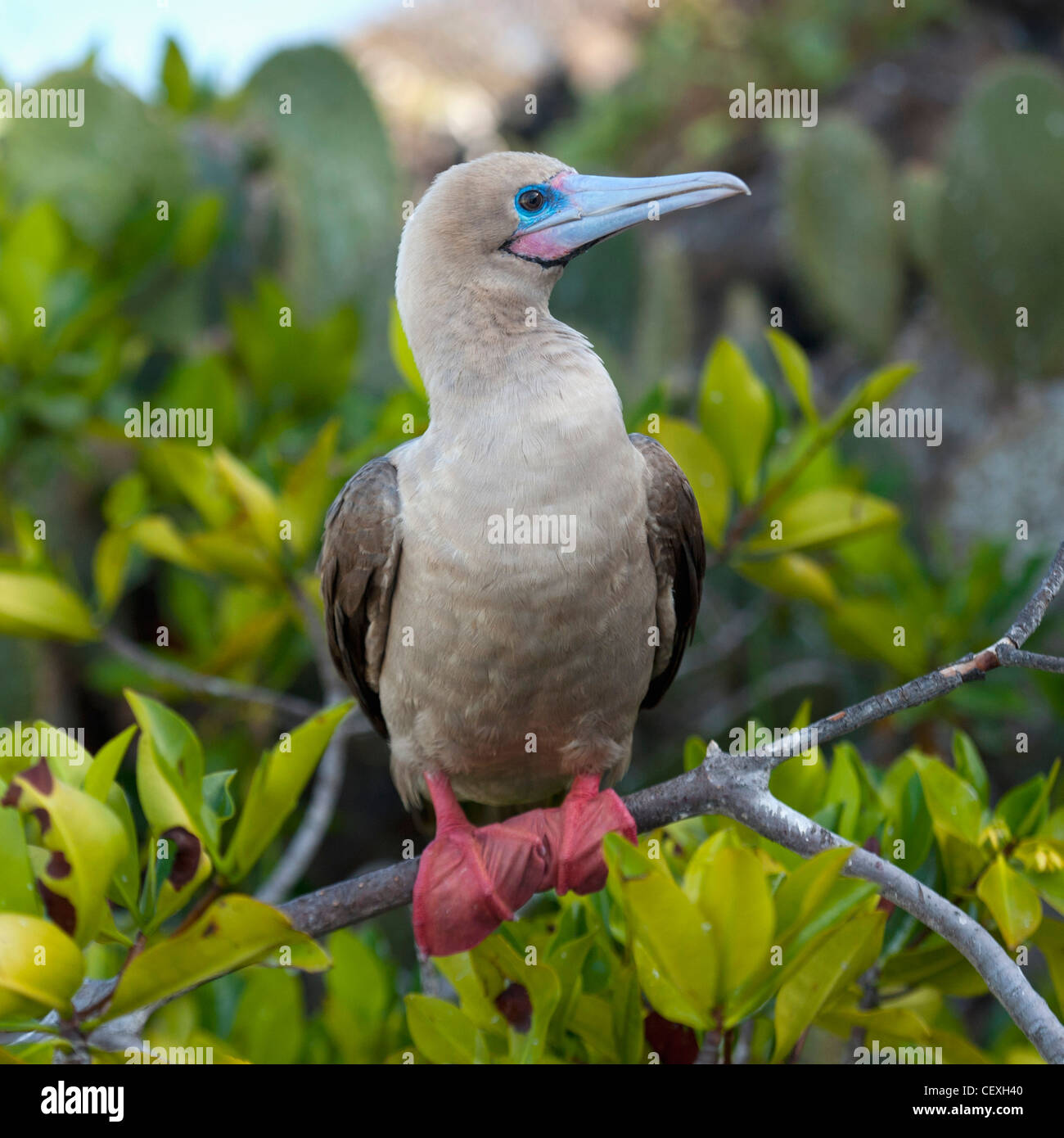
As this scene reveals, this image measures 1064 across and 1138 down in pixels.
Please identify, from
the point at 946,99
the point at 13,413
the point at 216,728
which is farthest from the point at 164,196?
the point at 946,99

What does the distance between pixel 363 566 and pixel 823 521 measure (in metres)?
1.22

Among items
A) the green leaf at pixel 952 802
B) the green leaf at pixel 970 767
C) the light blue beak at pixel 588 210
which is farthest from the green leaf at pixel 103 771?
the green leaf at pixel 970 767

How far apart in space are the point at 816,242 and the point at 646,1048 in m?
5.03

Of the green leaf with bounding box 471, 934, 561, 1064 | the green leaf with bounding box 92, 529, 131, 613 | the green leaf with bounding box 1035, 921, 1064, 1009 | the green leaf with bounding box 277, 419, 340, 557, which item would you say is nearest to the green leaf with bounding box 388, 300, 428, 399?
the green leaf with bounding box 277, 419, 340, 557

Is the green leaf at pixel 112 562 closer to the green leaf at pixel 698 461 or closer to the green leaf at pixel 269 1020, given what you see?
the green leaf at pixel 269 1020

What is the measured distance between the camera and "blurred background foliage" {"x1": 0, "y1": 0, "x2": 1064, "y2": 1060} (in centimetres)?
293

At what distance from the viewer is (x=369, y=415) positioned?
12.4 ft

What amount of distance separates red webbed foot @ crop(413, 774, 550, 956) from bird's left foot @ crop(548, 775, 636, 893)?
46mm

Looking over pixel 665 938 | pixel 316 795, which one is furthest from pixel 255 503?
pixel 665 938

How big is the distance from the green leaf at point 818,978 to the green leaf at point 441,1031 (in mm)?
573

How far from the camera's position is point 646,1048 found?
2092mm

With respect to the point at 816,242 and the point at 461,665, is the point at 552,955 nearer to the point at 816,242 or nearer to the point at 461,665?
the point at 461,665

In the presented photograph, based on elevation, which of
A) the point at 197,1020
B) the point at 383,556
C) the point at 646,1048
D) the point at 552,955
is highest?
the point at 383,556

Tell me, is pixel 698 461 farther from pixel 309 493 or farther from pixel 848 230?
pixel 848 230
